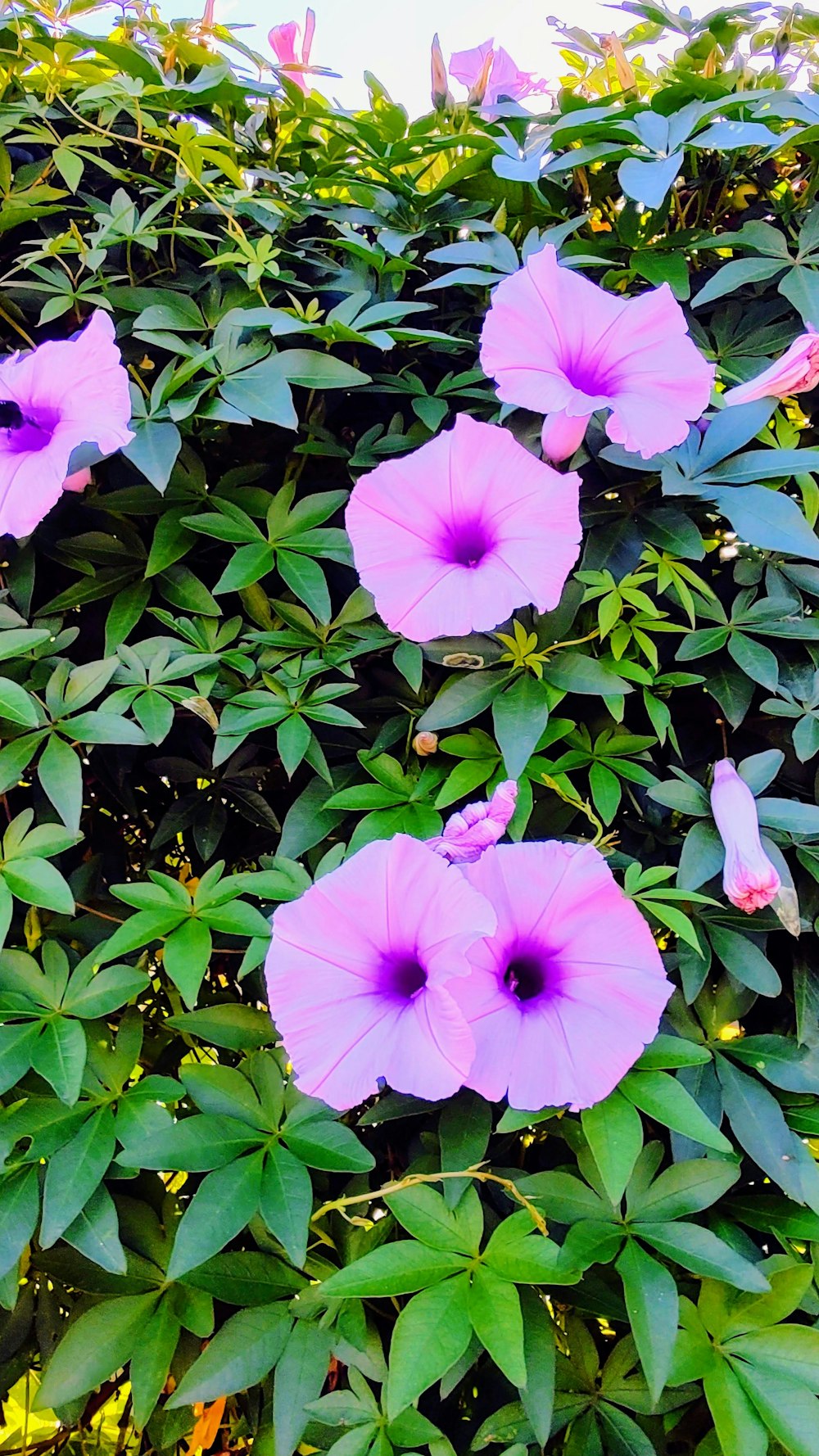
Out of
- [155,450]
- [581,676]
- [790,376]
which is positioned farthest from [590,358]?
[155,450]

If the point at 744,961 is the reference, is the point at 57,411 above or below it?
above

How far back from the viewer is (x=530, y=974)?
0.80 m

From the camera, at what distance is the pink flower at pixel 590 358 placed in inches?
33.3

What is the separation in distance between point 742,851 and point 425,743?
0.95 ft

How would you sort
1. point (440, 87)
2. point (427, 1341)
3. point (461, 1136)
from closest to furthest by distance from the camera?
point (427, 1341), point (461, 1136), point (440, 87)

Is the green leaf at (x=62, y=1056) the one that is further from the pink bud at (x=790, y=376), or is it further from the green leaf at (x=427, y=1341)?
the pink bud at (x=790, y=376)

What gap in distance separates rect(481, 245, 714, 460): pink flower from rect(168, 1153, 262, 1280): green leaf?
0.68 metres

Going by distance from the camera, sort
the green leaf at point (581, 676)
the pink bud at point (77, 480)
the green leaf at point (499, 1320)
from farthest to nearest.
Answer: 1. the pink bud at point (77, 480)
2. the green leaf at point (581, 676)
3. the green leaf at point (499, 1320)

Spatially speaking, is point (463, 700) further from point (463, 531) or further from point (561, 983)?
point (561, 983)

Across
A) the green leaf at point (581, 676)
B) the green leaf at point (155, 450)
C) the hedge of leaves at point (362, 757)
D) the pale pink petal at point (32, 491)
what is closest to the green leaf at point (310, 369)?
the hedge of leaves at point (362, 757)

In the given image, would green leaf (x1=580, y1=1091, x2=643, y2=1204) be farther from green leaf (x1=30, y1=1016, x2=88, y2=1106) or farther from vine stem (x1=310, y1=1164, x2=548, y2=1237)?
green leaf (x1=30, y1=1016, x2=88, y2=1106)

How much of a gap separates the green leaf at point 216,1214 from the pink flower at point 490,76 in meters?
1.19

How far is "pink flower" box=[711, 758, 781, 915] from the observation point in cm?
78

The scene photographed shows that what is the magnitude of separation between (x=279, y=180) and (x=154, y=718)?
679 millimetres
